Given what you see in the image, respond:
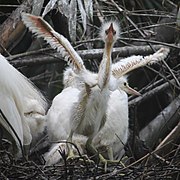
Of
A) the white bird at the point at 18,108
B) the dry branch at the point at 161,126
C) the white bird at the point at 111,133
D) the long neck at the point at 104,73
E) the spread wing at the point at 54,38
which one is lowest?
→ the dry branch at the point at 161,126

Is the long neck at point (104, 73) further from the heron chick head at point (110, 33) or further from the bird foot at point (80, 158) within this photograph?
the bird foot at point (80, 158)

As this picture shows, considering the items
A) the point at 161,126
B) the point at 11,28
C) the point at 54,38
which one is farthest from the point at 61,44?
the point at 161,126

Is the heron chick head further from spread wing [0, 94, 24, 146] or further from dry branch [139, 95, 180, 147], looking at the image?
dry branch [139, 95, 180, 147]

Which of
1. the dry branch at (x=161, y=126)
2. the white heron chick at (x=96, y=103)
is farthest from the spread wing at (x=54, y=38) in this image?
the dry branch at (x=161, y=126)

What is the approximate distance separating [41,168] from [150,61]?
0.84 meters

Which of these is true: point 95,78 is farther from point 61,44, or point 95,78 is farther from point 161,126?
point 161,126

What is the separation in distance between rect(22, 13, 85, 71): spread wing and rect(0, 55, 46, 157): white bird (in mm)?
223

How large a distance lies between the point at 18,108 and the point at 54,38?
0.38 meters

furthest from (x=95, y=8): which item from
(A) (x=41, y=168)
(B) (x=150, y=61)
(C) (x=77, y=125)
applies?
(A) (x=41, y=168)

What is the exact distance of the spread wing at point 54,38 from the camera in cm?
347

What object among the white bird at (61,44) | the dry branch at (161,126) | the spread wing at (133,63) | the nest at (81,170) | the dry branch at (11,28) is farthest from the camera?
the dry branch at (161,126)

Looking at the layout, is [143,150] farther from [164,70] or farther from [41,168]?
Answer: [41,168]

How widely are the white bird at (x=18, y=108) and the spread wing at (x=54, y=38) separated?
0.22 m

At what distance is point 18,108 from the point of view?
141 inches
